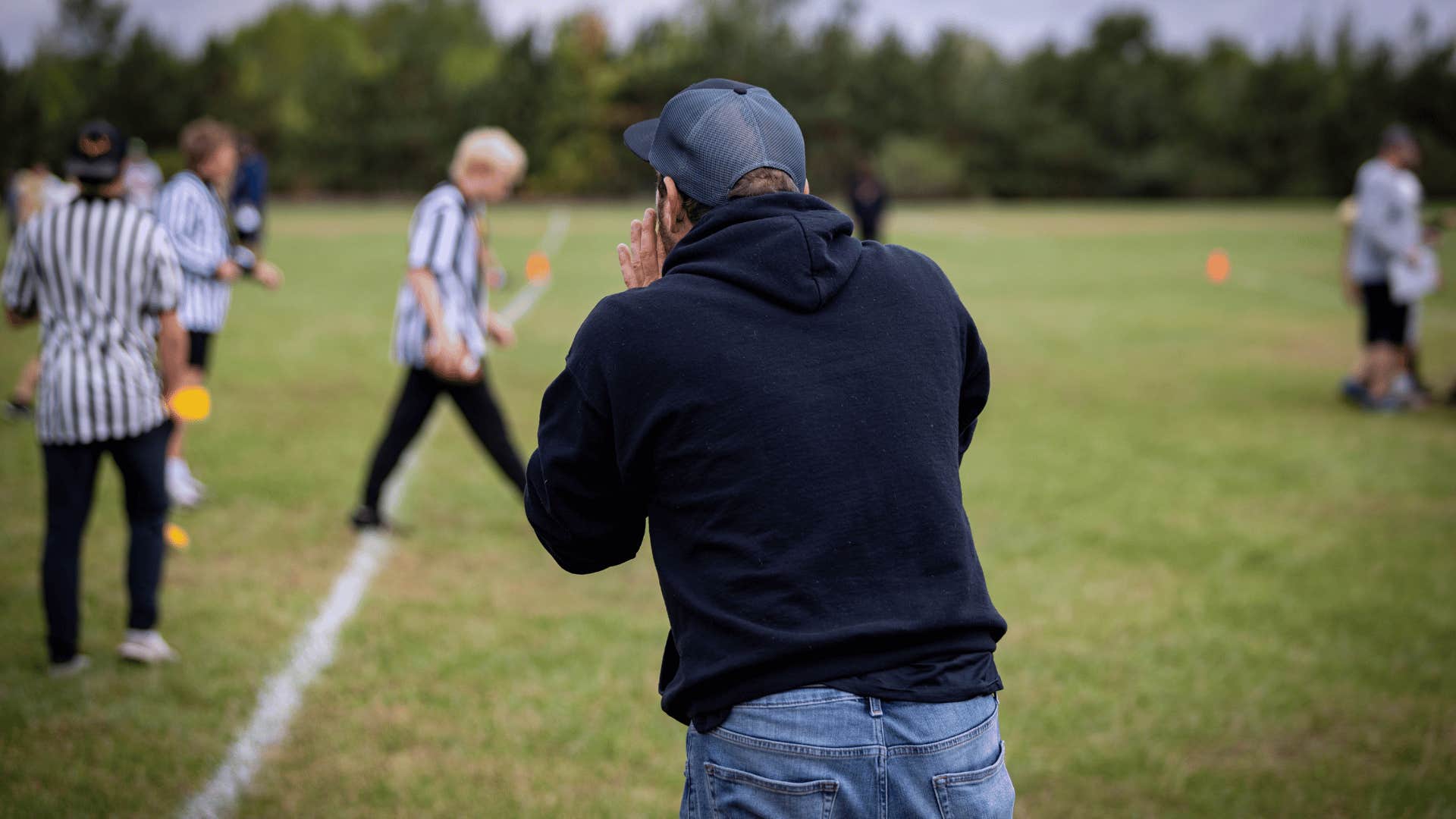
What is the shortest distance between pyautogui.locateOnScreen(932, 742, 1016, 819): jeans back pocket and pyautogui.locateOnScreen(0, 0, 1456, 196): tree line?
57.1 meters

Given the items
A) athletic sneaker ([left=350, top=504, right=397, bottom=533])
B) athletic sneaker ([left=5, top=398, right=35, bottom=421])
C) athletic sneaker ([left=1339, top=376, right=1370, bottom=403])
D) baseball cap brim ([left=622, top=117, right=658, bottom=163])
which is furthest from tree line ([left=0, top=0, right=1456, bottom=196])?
baseball cap brim ([left=622, top=117, right=658, bottom=163])

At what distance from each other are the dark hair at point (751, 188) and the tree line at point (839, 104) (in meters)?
56.7

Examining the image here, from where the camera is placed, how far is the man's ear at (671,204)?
2.03 m

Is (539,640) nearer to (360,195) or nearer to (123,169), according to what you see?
(123,169)

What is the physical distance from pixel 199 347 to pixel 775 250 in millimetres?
6283

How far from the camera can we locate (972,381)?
222 cm

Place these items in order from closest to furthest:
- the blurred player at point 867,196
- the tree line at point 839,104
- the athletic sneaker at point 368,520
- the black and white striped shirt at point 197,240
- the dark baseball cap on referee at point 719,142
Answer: the dark baseball cap on referee at point 719,142 → the black and white striped shirt at point 197,240 → the athletic sneaker at point 368,520 → the blurred player at point 867,196 → the tree line at point 839,104

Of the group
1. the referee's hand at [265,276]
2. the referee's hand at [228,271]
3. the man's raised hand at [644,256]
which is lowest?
the referee's hand at [265,276]

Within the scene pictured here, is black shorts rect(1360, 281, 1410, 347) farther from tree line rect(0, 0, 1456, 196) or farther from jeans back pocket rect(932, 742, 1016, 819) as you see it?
tree line rect(0, 0, 1456, 196)

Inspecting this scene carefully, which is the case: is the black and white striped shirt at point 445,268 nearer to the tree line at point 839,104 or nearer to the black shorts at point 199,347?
the black shorts at point 199,347

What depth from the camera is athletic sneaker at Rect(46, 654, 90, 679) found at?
4762mm

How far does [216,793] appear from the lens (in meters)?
3.92

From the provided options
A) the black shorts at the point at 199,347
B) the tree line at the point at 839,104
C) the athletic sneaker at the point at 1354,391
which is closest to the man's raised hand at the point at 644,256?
the black shorts at the point at 199,347

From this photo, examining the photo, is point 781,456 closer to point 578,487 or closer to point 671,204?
point 578,487
